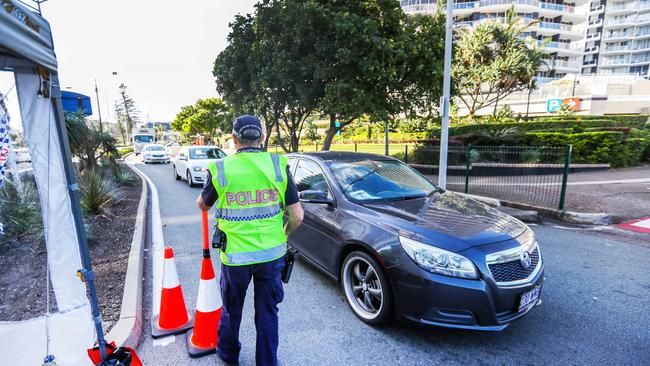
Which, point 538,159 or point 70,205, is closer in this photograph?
point 70,205

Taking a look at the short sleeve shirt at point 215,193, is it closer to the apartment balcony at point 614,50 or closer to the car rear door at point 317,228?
the car rear door at point 317,228

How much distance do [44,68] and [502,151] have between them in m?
→ 9.83

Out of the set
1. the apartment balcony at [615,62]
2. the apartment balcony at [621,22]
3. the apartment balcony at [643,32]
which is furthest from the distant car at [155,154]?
the apartment balcony at [643,32]

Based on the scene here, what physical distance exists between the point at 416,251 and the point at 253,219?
1.37 meters

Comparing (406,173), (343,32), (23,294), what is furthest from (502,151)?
(23,294)

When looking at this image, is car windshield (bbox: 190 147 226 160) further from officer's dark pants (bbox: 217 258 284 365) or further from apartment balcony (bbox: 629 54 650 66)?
apartment balcony (bbox: 629 54 650 66)

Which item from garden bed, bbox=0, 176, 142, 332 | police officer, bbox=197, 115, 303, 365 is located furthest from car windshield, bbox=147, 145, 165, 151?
police officer, bbox=197, 115, 303, 365

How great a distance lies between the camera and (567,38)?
180 ft

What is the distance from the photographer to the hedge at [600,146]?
12453 millimetres

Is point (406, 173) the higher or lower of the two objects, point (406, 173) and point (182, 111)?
the lower

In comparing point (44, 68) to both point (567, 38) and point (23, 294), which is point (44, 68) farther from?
point (567, 38)

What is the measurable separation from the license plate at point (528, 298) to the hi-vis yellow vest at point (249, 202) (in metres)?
2.07

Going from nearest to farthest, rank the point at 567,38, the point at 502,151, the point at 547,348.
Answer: the point at 547,348
the point at 502,151
the point at 567,38

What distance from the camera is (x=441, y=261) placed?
2645 mm
